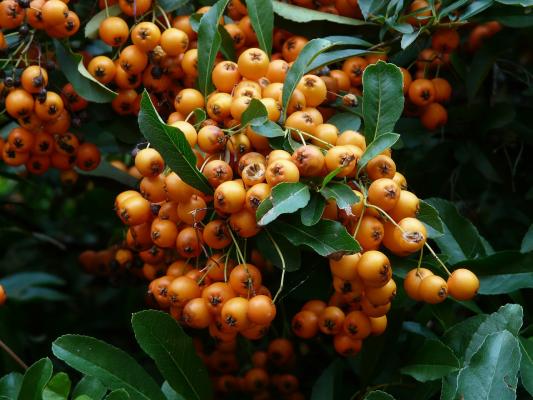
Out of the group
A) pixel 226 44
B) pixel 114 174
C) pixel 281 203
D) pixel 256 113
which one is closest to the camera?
pixel 281 203

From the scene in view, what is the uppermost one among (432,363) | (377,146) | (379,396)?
(377,146)

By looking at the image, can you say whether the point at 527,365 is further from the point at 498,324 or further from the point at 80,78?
the point at 80,78

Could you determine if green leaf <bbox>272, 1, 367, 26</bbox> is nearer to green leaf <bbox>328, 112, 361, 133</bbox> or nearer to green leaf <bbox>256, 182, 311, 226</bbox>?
green leaf <bbox>328, 112, 361, 133</bbox>

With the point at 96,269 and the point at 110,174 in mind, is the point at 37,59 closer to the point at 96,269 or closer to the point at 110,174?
the point at 110,174

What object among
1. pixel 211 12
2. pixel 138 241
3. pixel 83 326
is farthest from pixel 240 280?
pixel 83 326

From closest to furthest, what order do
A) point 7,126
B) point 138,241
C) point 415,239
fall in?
1. point 415,239
2. point 138,241
3. point 7,126

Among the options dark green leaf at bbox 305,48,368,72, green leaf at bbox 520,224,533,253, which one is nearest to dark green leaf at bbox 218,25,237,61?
dark green leaf at bbox 305,48,368,72

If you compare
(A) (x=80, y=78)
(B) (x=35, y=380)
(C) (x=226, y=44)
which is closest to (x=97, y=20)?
(A) (x=80, y=78)
